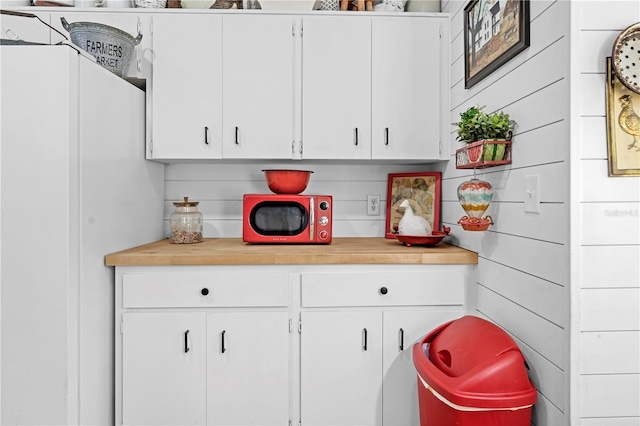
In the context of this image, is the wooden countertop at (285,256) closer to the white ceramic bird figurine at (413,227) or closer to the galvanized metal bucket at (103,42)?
the white ceramic bird figurine at (413,227)

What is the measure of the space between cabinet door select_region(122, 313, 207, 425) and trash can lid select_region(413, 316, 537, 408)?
929mm

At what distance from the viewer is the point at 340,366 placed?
1727mm

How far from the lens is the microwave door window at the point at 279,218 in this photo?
197 cm

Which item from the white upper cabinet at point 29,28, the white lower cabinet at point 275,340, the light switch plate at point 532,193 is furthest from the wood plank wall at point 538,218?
the white upper cabinet at point 29,28

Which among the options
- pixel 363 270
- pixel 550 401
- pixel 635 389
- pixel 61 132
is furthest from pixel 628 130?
pixel 61 132

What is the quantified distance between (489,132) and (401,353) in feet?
3.21

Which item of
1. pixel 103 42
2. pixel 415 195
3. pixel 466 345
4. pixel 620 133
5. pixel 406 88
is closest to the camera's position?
pixel 620 133

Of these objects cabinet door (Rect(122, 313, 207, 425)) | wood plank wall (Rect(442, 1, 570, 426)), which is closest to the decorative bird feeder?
wood plank wall (Rect(442, 1, 570, 426))

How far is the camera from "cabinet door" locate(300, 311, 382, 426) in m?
1.72

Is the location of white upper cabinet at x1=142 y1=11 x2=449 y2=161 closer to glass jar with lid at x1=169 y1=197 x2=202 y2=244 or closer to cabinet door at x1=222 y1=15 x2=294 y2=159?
cabinet door at x1=222 y1=15 x2=294 y2=159

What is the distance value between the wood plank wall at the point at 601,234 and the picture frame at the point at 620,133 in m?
0.01

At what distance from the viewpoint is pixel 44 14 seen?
1976 mm

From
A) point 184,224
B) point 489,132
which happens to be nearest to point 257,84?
point 184,224

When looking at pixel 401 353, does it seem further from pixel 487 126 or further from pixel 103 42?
pixel 103 42
